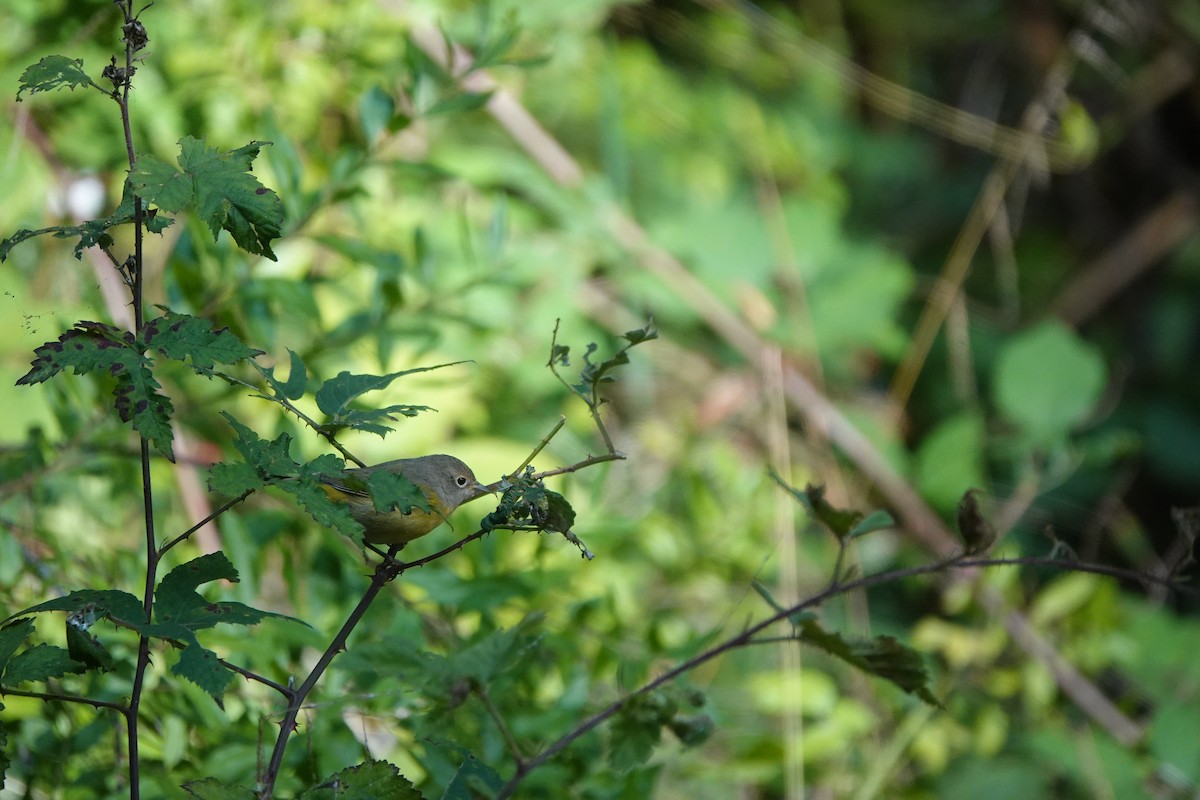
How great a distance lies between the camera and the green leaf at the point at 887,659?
707 mm

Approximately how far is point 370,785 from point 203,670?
115mm

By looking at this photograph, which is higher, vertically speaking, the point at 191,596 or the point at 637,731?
the point at 191,596

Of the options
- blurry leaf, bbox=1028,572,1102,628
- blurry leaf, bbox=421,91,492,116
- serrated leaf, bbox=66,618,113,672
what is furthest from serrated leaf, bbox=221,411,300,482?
blurry leaf, bbox=1028,572,1102,628

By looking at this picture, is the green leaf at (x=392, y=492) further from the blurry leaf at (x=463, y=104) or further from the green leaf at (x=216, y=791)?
the blurry leaf at (x=463, y=104)

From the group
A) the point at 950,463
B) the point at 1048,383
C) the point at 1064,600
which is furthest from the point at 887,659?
the point at 1048,383

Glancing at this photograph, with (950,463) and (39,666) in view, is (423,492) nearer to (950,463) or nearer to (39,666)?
(39,666)

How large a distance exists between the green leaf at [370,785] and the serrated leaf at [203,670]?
9cm

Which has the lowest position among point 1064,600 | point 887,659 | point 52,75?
point 1064,600

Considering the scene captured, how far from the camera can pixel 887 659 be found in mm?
712

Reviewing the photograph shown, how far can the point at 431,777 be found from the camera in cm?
93

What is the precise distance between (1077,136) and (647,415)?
1.16m

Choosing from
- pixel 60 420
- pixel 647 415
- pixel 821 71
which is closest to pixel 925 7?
pixel 821 71

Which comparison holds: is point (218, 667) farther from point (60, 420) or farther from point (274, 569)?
point (274, 569)

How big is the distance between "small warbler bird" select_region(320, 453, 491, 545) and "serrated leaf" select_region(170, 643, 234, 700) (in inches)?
4.5
